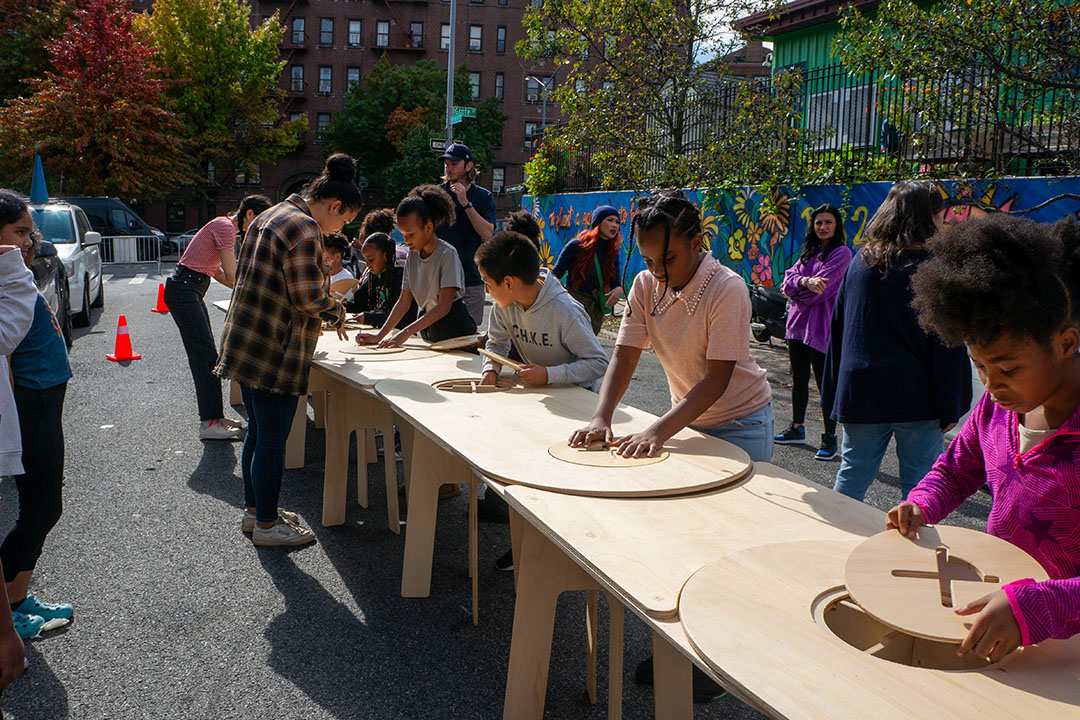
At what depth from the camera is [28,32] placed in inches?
1248

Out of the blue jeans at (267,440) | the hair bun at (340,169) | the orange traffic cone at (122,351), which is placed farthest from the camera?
the orange traffic cone at (122,351)

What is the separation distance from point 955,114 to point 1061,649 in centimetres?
859

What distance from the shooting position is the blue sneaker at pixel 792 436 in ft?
20.4

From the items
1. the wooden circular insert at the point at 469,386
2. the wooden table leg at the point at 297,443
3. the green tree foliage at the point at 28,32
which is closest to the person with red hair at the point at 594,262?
the wooden table leg at the point at 297,443

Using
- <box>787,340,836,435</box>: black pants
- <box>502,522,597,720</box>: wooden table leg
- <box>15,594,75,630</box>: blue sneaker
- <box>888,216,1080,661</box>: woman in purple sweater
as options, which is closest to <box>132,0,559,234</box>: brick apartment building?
<box>787,340,836,435</box>: black pants

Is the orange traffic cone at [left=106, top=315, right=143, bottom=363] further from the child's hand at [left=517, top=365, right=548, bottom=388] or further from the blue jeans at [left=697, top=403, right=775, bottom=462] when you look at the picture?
the blue jeans at [left=697, top=403, right=775, bottom=462]

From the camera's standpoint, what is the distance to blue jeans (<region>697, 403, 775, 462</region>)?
2936 mm

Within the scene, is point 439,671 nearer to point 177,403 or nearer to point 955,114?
point 177,403

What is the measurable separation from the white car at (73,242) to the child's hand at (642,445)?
33.9 ft

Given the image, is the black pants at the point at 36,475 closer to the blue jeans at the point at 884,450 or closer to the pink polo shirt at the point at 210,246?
the blue jeans at the point at 884,450

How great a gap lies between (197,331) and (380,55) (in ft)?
159

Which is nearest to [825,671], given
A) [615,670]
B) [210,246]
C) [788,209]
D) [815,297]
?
[615,670]

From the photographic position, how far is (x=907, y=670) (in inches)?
52.4

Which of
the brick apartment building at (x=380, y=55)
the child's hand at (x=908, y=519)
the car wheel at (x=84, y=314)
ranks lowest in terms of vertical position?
the car wheel at (x=84, y=314)
